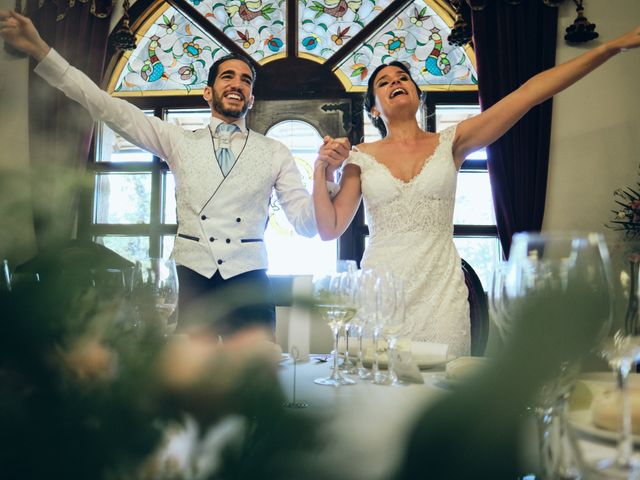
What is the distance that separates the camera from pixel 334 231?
2.17m

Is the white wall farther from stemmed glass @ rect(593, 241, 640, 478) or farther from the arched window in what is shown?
stemmed glass @ rect(593, 241, 640, 478)

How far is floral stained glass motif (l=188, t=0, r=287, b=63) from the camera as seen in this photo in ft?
13.6

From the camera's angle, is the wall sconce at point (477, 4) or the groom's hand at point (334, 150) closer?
the groom's hand at point (334, 150)

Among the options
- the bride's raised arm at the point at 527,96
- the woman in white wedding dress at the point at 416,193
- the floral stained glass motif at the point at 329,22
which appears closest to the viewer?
the bride's raised arm at the point at 527,96

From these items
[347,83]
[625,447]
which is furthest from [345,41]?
[625,447]

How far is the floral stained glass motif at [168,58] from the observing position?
416cm

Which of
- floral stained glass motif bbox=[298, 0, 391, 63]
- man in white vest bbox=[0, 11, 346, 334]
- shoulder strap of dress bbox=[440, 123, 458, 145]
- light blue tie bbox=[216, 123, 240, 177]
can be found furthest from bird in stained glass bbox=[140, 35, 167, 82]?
shoulder strap of dress bbox=[440, 123, 458, 145]

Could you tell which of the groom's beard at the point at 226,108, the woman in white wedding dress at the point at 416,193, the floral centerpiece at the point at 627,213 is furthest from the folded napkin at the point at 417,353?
the floral centerpiece at the point at 627,213

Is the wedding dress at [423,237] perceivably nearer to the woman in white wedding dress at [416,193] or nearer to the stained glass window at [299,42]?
the woman in white wedding dress at [416,193]

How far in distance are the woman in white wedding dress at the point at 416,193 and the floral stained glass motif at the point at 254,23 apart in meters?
1.99

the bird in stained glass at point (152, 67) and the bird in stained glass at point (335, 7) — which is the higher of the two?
the bird in stained glass at point (335, 7)

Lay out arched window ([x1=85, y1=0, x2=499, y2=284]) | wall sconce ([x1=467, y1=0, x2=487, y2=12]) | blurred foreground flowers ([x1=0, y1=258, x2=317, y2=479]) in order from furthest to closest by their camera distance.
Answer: arched window ([x1=85, y1=0, x2=499, y2=284]) → wall sconce ([x1=467, y1=0, x2=487, y2=12]) → blurred foreground flowers ([x1=0, y1=258, x2=317, y2=479])

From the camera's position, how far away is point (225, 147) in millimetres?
2398

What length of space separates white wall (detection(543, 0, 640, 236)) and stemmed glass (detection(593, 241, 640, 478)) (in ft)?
11.0
